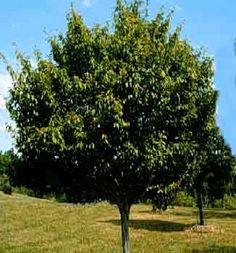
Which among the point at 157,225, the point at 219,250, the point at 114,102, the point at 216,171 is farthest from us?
the point at 157,225

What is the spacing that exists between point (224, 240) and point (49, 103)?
24.3m

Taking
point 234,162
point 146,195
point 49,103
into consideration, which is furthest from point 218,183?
point 49,103

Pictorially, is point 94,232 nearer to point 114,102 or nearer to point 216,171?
point 216,171

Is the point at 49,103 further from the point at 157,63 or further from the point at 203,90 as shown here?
the point at 203,90

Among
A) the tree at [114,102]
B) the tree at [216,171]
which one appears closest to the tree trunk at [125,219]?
the tree at [114,102]

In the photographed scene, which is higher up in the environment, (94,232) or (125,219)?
(94,232)

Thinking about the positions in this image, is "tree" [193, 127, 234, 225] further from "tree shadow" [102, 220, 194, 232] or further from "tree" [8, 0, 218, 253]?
"tree" [8, 0, 218, 253]

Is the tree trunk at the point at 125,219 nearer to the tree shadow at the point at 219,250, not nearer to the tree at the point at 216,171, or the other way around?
the tree shadow at the point at 219,250

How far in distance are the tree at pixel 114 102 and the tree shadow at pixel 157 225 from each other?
89.6ft

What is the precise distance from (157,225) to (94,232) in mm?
7349

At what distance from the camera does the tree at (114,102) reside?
19203 mm

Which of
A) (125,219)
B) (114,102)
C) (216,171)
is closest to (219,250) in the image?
(216,171)

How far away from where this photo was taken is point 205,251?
A: 119 feet

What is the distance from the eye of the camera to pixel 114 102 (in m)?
18.7
